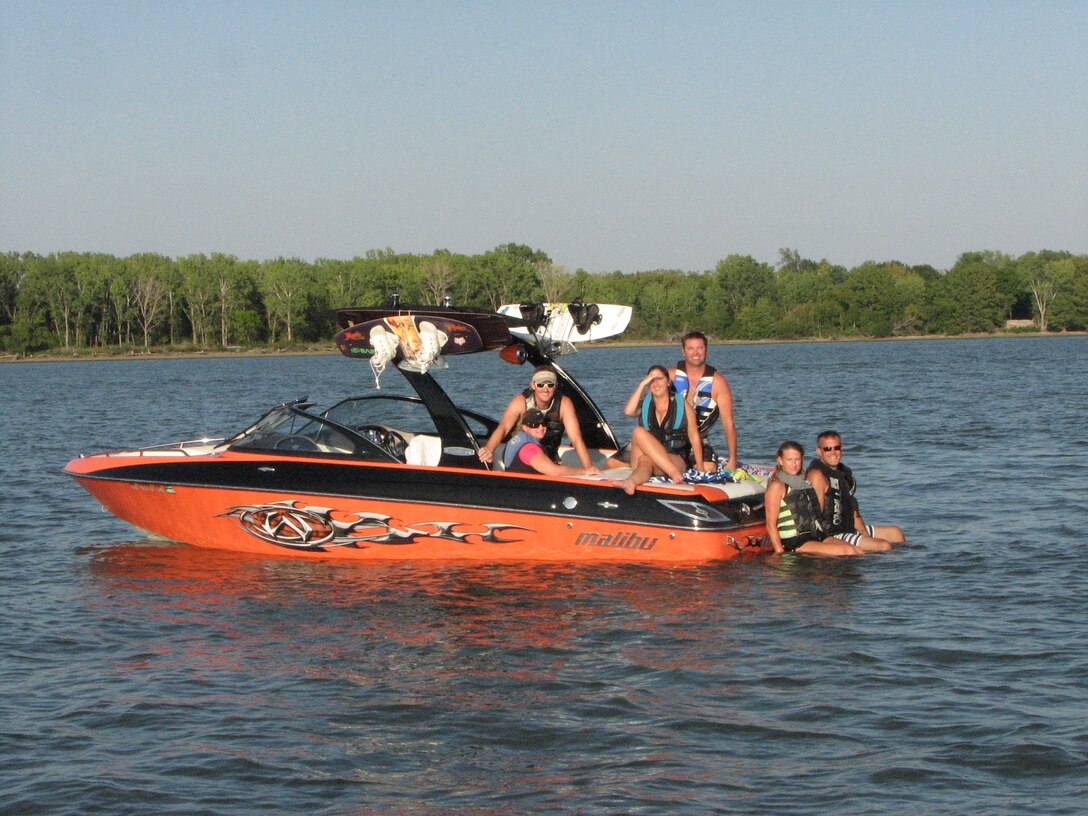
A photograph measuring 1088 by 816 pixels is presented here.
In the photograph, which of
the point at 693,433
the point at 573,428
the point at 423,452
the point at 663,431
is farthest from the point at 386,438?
the point at 693,433

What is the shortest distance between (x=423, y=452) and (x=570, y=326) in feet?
5.98

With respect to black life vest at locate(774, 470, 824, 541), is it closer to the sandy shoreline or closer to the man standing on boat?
the man standing on boat

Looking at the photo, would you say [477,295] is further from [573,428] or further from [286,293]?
[573,428]

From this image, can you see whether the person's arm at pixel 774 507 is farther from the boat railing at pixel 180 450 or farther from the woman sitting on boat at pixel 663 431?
the boat railing at pixel 180 450

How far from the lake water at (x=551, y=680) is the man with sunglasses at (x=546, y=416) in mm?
1012

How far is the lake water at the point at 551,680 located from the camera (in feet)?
20.9

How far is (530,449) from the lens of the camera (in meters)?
11.1

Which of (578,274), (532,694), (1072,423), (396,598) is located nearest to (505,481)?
(396,598)

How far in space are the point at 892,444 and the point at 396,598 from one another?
1401 cm

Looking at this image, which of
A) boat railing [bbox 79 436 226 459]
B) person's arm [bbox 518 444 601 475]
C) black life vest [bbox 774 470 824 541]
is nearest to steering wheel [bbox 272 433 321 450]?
boat railing [bbox 79 436 226 459]

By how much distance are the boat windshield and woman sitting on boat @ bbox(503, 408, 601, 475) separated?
1.08 m

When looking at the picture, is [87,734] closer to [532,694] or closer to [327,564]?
[532,694]

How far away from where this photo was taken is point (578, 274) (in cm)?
12912

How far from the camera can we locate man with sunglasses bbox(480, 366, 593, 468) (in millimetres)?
10983
